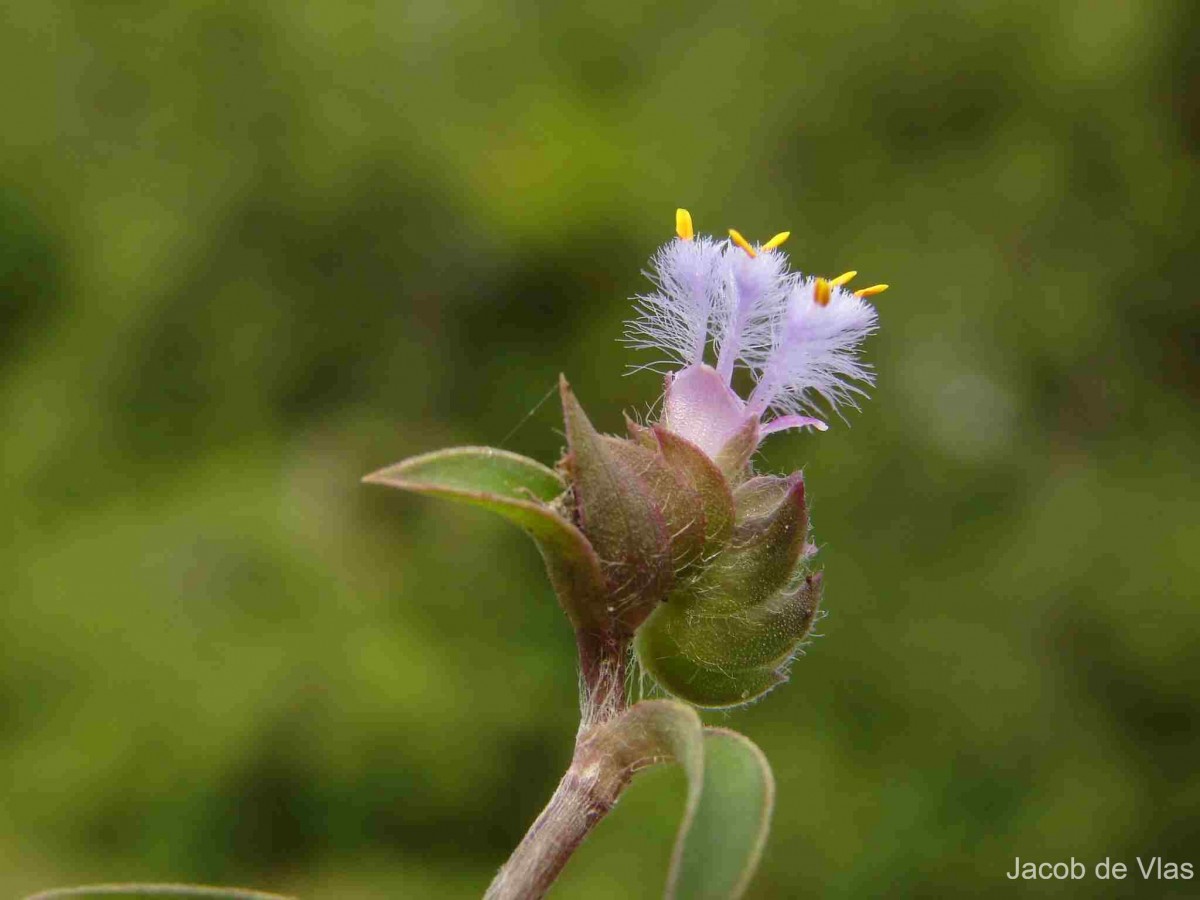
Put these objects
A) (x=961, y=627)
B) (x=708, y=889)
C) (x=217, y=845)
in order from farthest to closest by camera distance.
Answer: (x=961, y=627)
(x=217, y=845)
(x=708, y=889)

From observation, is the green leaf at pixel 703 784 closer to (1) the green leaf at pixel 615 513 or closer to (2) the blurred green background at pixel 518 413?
(1) the green leaf at pixel 615 513

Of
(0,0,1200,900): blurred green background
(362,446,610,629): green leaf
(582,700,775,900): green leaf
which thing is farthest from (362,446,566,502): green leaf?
(0,0,1200,900): blurred green background

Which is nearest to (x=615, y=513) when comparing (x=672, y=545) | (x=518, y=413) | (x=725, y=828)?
(x=672, y=545)

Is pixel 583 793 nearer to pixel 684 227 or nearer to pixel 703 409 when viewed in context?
pixel 703 409

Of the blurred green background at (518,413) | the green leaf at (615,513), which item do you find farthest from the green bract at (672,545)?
the blurred green background at (518,413)

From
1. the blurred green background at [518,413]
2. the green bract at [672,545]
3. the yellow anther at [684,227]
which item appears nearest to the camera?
the green bract at [672,545]

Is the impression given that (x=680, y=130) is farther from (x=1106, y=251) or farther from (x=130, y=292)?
(x=130, y=292)

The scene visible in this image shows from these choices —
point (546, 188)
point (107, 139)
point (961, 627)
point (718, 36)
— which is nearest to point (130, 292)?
point (107, 139)
